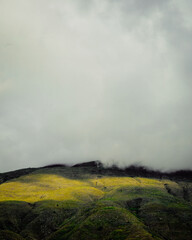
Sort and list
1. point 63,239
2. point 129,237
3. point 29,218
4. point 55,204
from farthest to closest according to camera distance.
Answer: point 55,204, point 29,218, point 63,239, point 129,237

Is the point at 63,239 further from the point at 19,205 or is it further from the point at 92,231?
the point at 19,205

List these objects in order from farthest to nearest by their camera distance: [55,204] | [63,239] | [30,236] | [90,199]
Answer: [90,199], [55,204], [30,236], [63,239]

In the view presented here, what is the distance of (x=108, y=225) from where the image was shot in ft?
312

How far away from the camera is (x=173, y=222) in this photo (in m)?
112

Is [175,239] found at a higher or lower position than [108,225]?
lower

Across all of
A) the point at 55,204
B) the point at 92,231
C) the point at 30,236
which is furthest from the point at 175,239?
the point at 55,204

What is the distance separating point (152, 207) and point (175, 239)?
1715 inches

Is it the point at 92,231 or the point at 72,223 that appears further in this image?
the point at 72,223

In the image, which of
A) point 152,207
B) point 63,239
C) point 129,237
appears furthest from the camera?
point 152,207

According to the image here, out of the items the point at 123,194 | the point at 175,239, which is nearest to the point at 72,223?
the point at 175,239

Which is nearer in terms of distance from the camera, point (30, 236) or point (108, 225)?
point (108, 225)

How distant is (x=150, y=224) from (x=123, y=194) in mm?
80203

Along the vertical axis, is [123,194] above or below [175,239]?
above

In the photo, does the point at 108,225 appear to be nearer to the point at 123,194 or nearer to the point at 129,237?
the point at 129,237
